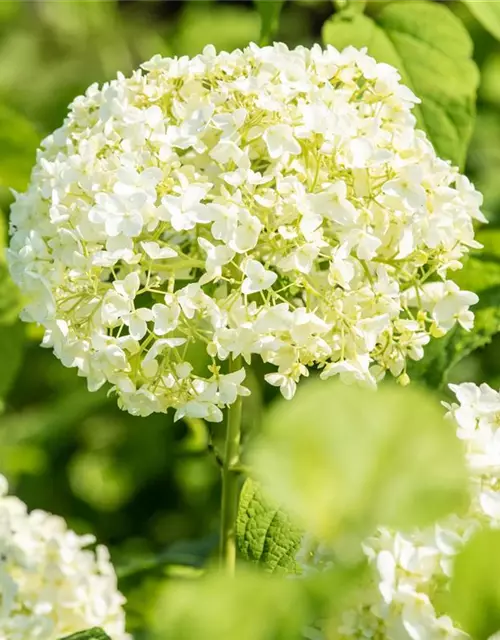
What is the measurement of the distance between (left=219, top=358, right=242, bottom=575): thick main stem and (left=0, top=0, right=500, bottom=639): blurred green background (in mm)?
550

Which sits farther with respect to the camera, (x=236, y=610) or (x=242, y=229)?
(x=242, y=229)

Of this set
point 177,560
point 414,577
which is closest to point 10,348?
point 177,560

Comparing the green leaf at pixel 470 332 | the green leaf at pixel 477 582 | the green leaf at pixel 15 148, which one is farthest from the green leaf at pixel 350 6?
the green leaf at pixel 477 582

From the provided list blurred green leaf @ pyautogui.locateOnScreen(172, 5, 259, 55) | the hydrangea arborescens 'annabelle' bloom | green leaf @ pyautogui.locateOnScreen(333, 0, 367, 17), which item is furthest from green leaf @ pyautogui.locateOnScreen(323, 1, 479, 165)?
Answer: blurred green leaf @ pyautogui.locateOnScreen(172, 5, 259, 55)

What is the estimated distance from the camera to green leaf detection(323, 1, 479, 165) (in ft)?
4.72

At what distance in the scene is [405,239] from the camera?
1093 mm

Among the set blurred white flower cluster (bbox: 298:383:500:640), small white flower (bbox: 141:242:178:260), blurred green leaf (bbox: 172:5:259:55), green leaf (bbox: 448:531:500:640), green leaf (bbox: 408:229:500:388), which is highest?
green leaf (bbox: 448:531:500:640)

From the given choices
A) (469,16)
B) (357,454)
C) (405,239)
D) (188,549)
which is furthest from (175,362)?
(469,16)

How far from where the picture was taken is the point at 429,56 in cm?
150

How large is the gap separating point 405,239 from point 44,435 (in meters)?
1.31

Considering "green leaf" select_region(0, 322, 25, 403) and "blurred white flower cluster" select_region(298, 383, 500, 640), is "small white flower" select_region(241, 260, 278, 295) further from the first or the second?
"green leaf" select_region(0, 322, 25, 403)

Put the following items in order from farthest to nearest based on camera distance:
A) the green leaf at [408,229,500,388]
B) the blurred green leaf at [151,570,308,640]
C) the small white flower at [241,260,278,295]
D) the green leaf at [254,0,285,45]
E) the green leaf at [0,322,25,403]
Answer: the green leaf at [0,322,25,403] → the green leaf at [254,0,285,45] → the green leaf at [408,229,500,388] → the small white flower at [241,260,278,295] → the blurred green leaf at [151,570,308,640]

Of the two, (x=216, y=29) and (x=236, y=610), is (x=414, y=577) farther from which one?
(x=216, y=29)

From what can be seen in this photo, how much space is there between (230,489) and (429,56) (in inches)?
26.7
